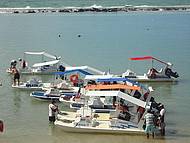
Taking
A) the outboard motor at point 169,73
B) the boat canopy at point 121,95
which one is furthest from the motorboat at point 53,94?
the outboard motor at point 169,73

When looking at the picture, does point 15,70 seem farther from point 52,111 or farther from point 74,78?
point 52,111

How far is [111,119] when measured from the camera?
67.3ft

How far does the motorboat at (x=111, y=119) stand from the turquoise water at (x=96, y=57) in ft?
0.98

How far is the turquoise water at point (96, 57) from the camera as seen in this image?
20.6 metres

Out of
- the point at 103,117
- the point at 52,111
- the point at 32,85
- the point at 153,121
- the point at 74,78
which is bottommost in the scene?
the point at 32,85

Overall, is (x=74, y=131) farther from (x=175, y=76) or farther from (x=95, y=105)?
(x=175, y=76)

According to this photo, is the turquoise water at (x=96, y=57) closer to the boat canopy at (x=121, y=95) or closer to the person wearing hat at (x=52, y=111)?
the person wearing hat at (x=52, y=111)

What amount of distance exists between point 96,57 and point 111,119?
2047cm

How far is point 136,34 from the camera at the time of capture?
58.6 m

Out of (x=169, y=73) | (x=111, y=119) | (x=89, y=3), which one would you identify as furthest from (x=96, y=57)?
(x=89, y=3)

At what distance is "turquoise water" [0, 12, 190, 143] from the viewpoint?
67.5 feet

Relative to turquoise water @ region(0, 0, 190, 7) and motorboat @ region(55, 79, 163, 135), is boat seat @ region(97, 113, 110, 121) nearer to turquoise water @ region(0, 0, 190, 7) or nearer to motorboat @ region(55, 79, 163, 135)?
motorboat @ region(55, 79, 163, 135)

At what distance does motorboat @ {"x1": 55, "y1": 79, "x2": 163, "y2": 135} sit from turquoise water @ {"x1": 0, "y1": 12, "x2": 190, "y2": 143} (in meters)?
0.30

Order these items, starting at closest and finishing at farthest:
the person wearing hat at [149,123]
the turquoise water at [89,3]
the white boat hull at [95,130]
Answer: the person wearing hat at [149,123] → the white boat hull at [95,130] → the turquoise water at [89,3]
